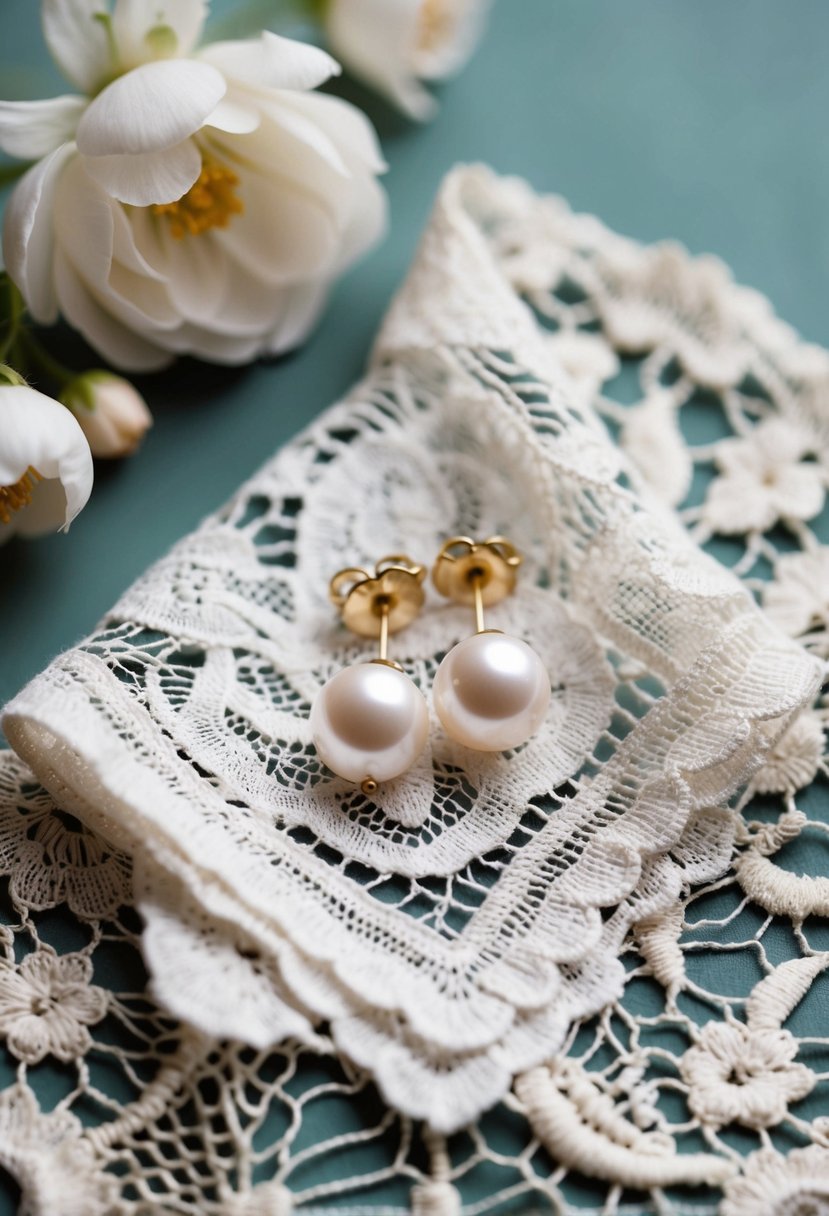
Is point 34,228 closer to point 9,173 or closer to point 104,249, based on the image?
point 104,249

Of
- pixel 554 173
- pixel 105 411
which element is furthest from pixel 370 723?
pixel 554 173

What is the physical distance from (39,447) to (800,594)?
571 millimetres

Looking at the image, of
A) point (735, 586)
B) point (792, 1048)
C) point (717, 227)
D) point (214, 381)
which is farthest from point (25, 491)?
point (717, 227)

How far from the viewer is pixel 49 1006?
0.67 m

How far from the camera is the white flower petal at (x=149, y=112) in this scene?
2.38 feet

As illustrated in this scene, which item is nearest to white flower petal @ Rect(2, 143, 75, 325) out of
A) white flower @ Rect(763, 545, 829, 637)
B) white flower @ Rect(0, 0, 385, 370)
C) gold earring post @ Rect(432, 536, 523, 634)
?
white flower @ Rect(0, 0, 385, 370)

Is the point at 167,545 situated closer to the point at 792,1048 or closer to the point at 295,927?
the point at 295,927

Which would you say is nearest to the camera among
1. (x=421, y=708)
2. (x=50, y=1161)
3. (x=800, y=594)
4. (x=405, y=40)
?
(x=50, y=1161)

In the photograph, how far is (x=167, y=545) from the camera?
3.01 ft

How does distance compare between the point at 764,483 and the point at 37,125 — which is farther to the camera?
the point at 764,483

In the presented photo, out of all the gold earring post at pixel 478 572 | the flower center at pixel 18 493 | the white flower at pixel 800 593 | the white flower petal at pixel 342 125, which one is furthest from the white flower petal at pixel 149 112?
the white flower at pixel 800 593

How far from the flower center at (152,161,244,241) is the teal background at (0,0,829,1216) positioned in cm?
15

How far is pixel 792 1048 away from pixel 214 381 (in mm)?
707

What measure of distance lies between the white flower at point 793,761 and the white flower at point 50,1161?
1.57ft
